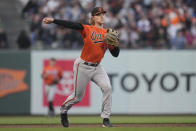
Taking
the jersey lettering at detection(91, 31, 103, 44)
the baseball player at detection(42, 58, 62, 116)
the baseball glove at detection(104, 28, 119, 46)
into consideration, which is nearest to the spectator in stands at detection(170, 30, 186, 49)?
the baseball player at detection(42, 58, 62, 116)

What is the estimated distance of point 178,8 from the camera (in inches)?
674

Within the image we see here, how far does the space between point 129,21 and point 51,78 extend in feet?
11.8

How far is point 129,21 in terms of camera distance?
1666 centimetres

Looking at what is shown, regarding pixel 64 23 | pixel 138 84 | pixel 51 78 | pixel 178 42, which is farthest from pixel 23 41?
pixel 64 23

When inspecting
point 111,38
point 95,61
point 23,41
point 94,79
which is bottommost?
point 94,79

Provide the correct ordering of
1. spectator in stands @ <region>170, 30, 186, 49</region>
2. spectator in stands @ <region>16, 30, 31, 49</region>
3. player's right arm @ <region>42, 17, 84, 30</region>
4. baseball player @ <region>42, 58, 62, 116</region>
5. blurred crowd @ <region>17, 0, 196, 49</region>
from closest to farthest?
1. player's right arm @ <region>42, 17, 84, 30</region>
2. baseball player @ <region>42, 58, 62, 116</region>
3. spectator in stands @ <region>16, 30, 31, 49</region>
4. spectator in stands @ <region>170, 30, 186, 49</region>
5. blurred crowd @ <region>17, 0, 196, 49</region>

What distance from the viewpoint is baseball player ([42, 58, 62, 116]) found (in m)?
14.9

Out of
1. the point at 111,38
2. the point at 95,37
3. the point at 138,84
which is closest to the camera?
the point at 111,38

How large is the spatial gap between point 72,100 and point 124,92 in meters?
6.90

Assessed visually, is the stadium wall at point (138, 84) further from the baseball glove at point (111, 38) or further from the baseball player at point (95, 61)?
the baseball glove at point (111, 38)

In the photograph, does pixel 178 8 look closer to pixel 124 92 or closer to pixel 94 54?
pixel 124 92

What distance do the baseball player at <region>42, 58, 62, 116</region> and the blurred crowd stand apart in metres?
1.17

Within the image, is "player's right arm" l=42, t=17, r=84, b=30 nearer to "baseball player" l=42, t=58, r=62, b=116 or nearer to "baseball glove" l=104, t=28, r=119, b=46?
"baseball glove" l=104, t=28, r=119, b=46

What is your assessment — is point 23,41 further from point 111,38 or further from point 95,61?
point 111,38
